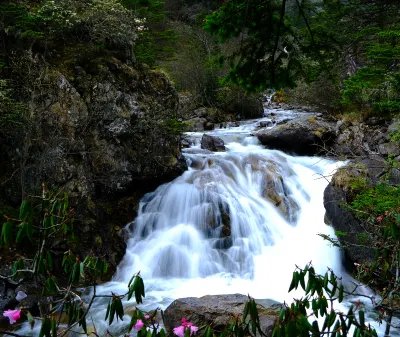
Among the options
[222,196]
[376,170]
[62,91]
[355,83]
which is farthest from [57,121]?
[376,170]

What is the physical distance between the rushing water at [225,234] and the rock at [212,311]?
1235 millimetres

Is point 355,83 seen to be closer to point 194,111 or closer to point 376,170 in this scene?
point 376,170

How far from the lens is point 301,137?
13.8 m

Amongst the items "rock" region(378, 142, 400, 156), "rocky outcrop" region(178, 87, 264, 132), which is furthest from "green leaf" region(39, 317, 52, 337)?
"rocky outcrop" region(178, 87, 264, 132)

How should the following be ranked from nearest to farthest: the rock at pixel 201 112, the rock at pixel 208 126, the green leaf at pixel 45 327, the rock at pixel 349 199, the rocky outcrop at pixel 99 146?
the green leaf at pixel 45 327, the rocky outcrop at pixel 99 146, the rock at pixel 349 199, the rock at pixel 208 126, the rock at pixel 201 112

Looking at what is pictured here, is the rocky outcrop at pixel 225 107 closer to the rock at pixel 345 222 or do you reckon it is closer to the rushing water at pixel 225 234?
the rushing water at pixel 225 234

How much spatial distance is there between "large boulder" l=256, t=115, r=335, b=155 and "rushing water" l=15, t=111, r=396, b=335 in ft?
7.93

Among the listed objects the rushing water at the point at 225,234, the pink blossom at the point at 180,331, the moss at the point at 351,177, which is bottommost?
the rushing water at the point at 225,234

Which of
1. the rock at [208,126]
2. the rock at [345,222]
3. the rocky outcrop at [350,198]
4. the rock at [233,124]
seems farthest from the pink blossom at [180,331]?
the rock at [233,124]

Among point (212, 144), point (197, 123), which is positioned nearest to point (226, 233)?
point (212, 144)

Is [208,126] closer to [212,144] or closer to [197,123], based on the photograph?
[197,123]

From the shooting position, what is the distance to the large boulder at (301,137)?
13797 millimetres

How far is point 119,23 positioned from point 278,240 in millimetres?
7133

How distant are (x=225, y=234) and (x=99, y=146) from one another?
3.87 meters
